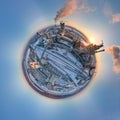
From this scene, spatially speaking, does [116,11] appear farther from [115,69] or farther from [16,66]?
[16,66]

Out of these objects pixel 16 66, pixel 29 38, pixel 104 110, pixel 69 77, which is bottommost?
pixel 104 110

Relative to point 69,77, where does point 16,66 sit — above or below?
above

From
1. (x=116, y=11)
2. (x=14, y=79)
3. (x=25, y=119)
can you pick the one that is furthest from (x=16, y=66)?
(x=116, y=11)

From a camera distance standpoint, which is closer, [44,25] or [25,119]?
[25,119]

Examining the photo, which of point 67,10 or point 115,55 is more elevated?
point 67,10

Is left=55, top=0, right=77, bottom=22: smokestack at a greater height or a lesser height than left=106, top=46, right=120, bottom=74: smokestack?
greater
